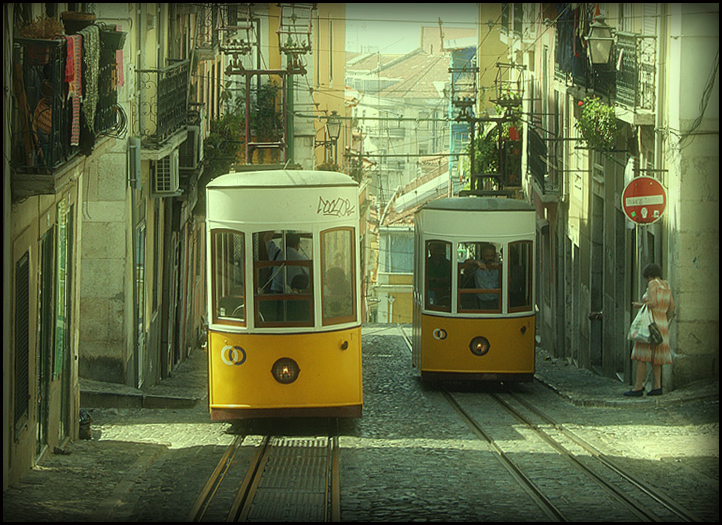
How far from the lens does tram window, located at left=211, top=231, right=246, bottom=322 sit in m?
11.6

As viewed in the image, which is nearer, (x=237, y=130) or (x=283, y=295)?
(x=283, y=295)

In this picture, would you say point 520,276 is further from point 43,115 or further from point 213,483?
point 43,115

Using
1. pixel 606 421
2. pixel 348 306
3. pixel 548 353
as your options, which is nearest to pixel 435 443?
pixel 348 306

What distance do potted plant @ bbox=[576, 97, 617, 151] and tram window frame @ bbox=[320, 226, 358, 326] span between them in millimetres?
6649

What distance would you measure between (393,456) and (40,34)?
4.90m

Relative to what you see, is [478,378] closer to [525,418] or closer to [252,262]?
[525,418]

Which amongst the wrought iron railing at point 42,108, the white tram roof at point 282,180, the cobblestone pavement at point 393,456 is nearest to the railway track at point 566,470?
the cobblestone pavement at point 393,456

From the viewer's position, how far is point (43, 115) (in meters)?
9.21

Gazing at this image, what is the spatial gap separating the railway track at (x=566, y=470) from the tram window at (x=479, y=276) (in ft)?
5.21

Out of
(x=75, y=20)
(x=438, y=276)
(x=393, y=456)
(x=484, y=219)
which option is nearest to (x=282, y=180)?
(x=75, y=20)

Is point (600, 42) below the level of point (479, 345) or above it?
above

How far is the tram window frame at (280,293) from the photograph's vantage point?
11562 millimetres

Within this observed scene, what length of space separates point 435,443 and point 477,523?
3809mm

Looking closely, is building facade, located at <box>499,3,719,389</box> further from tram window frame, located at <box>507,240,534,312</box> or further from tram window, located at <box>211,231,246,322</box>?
tram window, located at <box>211,231,246,322</box>
